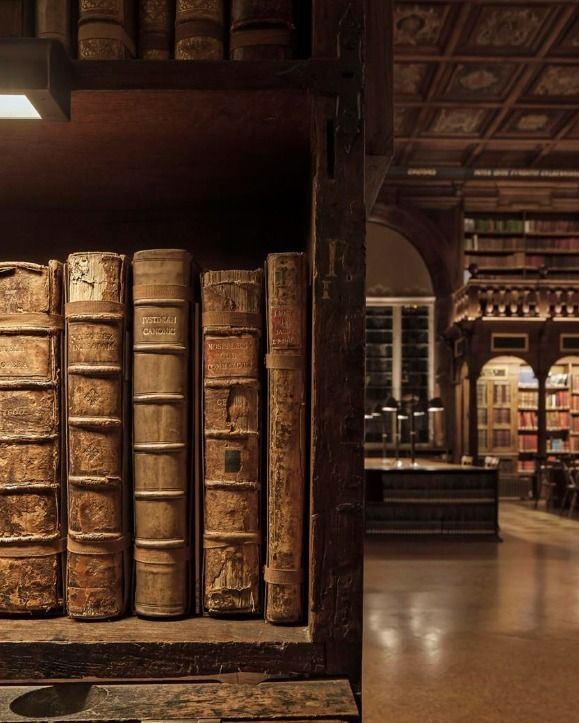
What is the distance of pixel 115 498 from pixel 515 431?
13.7 metres

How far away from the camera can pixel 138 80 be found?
1136 mm

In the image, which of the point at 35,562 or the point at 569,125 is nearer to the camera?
the point at 35,562

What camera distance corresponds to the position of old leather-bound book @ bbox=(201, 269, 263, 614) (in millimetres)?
1212

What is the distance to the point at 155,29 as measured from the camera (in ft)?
3.98

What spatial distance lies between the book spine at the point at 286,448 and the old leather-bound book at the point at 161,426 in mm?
146

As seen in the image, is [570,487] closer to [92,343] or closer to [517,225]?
[517,225]

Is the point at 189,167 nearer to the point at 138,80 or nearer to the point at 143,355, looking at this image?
the point at 138,80

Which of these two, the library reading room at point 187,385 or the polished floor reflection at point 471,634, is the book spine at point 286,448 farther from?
the polished floor reflection at point 471,634

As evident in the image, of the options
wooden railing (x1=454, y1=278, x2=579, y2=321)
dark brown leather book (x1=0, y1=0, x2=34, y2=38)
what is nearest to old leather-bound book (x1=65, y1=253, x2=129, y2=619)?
dark brown leather book (x1=0, y1=0, x2=34, y2=38)

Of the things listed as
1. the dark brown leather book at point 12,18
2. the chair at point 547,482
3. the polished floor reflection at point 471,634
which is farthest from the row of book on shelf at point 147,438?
the chair at point 547,482

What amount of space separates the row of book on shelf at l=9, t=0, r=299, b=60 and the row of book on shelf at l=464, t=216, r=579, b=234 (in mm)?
13246

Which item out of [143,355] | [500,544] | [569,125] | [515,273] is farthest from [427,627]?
[515,273]

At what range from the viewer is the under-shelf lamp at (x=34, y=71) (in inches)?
41.8

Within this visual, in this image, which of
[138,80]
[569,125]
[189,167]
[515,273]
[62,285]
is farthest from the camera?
[515,273]
